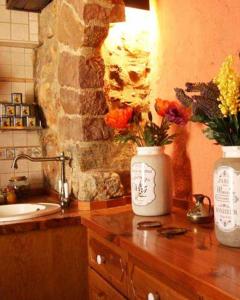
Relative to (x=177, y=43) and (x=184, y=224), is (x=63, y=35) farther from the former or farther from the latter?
(x=184, y=224)

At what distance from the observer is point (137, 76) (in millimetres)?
1900

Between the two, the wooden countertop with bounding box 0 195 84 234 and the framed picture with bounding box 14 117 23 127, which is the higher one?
the framed picture with bounding box 14 117 23 127

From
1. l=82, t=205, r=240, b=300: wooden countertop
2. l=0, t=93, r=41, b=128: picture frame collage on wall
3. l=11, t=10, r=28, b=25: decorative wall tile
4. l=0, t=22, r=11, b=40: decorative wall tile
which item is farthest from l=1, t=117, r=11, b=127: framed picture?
l=82, t=205, r=240, b=300: wooden countertop

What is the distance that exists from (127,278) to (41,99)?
1.43 metres

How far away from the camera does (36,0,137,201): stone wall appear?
1.75 metres

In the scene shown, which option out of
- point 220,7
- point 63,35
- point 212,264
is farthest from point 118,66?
point 212,264

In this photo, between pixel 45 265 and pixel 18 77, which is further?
pixel 18 77

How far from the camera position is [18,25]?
2.30 meters

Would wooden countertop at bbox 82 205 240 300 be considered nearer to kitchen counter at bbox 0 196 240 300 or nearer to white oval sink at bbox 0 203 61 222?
kitchen counter at bbox 0 196 240 300

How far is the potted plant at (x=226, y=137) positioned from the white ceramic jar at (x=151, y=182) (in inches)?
15.8

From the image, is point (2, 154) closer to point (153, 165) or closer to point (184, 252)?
point (153, 165)

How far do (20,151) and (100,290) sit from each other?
1.24m

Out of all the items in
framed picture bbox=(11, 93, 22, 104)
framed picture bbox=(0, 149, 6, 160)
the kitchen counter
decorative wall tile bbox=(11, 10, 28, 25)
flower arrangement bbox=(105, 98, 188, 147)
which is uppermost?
decorative wall tile bbox=(11, 10, 28, 25)

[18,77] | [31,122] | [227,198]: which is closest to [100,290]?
[227,198]
